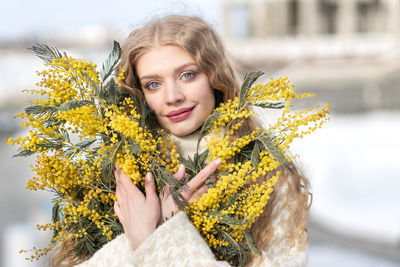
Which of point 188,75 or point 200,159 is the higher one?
point 188,75

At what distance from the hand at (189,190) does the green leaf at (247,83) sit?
0.22 metres

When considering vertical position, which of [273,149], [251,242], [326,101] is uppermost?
[273,149]

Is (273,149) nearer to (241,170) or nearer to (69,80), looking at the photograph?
(241,170)

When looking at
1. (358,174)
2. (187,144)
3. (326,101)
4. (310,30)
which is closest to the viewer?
(187,144)

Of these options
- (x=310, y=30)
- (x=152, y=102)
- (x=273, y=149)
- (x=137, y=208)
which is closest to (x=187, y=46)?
(x=152, y=102)

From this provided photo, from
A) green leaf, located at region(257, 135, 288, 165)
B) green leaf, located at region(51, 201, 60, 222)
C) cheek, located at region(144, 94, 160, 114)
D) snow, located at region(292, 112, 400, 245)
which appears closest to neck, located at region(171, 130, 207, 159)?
cheek, located at region(144, 94, 160, 114)

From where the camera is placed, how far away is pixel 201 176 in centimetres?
148

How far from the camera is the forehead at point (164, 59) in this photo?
155 cm

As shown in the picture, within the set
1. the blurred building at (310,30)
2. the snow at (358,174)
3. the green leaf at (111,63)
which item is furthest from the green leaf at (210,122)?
→ the blurred building at (310,30)

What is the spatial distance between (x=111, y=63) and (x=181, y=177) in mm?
430

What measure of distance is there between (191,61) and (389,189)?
799cm

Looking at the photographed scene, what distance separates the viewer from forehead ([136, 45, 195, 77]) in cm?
155

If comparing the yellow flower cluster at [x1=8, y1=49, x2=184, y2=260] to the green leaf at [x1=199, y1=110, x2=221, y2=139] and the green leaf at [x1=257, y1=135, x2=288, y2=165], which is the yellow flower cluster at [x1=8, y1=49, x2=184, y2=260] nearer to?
the green leaf at [x1=199, y1=110, x2=221, y2=139]

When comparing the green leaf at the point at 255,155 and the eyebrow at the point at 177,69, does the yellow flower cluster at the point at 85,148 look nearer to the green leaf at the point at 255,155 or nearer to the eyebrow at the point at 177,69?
the eyebrow at the point at 177,69
